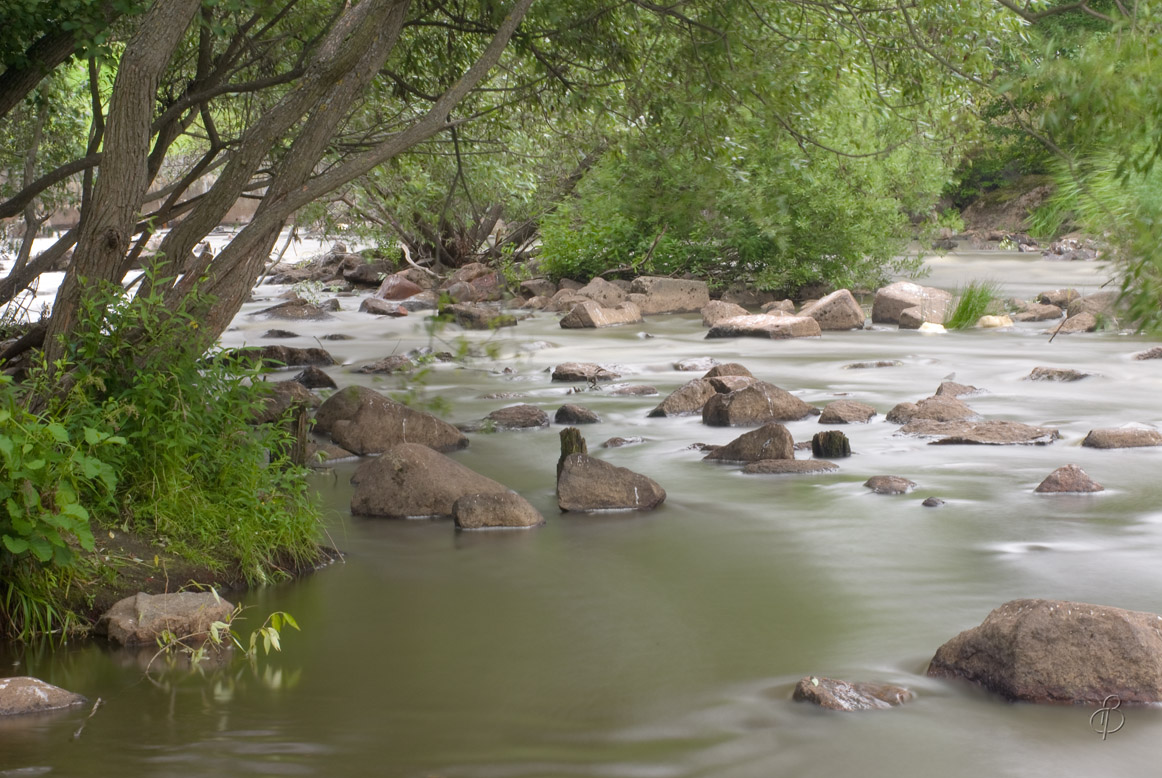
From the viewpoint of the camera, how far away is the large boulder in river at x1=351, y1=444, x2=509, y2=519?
7297 millimetres

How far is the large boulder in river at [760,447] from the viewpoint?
8.74 metres

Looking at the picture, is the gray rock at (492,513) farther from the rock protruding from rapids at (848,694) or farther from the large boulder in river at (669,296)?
the large boulder in river at (669,296)

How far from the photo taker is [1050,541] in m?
6.78

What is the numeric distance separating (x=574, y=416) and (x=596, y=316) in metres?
8.52

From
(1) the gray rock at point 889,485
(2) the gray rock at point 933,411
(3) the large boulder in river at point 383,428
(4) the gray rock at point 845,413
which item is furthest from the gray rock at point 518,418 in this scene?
(1) the gray rock at point 889,485

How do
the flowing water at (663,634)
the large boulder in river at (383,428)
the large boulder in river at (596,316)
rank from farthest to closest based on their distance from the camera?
1. the large boulder in river at (596,316)
2. the large boulder in river at (383,428)
3. the flowing water at (663,634)

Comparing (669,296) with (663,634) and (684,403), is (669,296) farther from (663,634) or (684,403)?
(663,634)

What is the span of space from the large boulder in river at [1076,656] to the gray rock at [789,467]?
393 centimetres

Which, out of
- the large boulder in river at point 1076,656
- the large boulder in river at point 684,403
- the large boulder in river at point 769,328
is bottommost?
the large boulder in river at point 1076,656

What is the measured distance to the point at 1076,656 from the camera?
4.45m

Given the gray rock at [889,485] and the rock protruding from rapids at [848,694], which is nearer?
the rock protruding from rapids at [848,694]

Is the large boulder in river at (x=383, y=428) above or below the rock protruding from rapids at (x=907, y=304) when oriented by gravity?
below

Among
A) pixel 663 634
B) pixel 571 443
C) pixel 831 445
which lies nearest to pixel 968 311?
pixel 831 445

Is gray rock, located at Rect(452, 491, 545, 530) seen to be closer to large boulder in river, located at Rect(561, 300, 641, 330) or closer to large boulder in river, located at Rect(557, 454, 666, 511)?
large boulder in river, located at Rect(557, 454, 666, 511)
